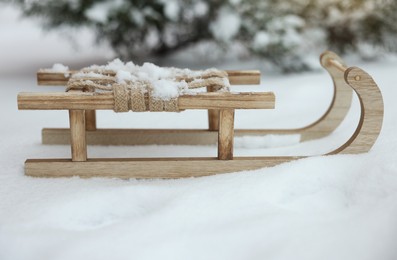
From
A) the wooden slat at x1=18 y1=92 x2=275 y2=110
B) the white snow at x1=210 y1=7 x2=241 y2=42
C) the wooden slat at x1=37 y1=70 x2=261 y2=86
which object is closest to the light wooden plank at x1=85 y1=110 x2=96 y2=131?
the wooden slat at x1=37 y1=70 x2=261 y2=86

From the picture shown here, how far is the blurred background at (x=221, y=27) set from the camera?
291 centimetres

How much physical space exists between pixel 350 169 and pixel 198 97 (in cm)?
45

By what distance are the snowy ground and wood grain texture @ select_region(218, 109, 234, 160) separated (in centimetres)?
6

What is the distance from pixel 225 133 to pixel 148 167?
233 millimetres

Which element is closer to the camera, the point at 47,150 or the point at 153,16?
the point at 47,150

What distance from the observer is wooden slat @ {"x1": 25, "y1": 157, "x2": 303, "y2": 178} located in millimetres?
1571

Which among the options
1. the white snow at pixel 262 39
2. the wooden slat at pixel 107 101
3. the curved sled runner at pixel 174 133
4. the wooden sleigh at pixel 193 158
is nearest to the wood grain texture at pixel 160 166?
the wooden sleigh at pixel 193 158

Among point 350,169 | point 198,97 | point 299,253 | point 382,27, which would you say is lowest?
point 299,253

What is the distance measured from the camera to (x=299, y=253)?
1.19 m

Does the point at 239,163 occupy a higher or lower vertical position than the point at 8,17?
lower

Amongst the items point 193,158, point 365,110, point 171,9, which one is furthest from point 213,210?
point 171,9

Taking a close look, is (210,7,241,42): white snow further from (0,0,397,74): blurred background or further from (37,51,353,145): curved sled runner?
(37,51,353,145): curved sled runner

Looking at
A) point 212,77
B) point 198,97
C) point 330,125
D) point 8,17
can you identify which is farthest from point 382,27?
point 8,17

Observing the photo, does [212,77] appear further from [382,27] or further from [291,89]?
[382,27]
